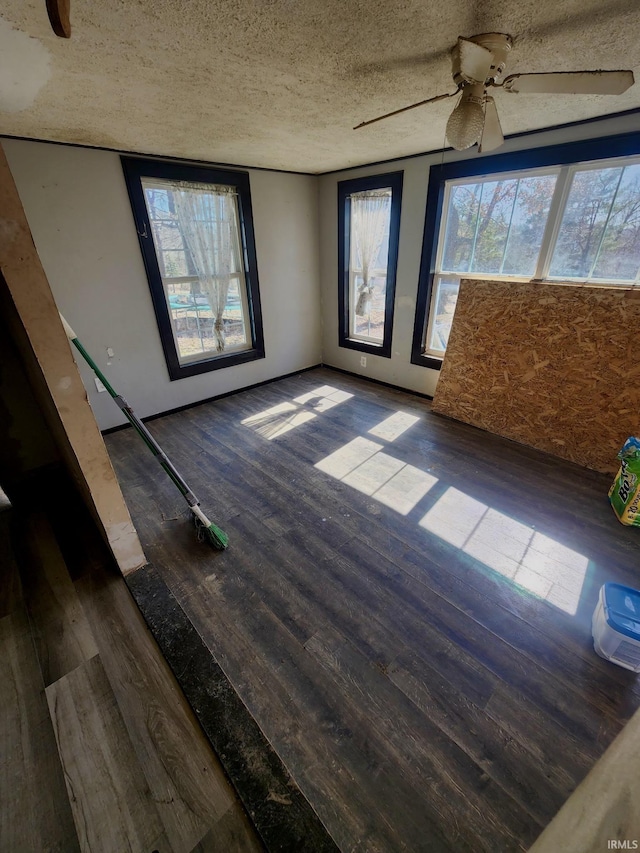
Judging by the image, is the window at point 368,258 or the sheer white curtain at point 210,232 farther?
the window at point 368,258

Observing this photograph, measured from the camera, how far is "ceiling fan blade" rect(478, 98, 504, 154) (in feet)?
5.35

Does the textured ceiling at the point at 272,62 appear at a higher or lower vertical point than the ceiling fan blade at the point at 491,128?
higher

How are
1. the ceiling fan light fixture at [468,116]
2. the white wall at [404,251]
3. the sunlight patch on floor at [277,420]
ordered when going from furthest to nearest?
1. the sunlight patch on floor at [277,420]
2. the white wall at [404,251]
3. the ceiling fan light fixture at [468,116]

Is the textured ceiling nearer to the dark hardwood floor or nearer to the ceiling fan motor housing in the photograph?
the ceiling fan motor housing

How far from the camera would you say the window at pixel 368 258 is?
3682 mm

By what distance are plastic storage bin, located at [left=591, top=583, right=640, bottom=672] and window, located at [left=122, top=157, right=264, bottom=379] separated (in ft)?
12.3

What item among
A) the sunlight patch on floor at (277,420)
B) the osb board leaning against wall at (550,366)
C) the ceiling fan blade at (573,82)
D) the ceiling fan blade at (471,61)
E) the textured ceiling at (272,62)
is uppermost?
the textured ceiling at (272,62)

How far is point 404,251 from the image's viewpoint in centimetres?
365

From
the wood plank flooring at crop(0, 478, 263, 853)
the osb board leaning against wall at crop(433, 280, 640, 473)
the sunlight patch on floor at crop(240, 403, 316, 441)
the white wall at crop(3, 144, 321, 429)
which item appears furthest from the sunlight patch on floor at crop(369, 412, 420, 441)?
the wood plank flooring at crop(0, 478, 263, 853)

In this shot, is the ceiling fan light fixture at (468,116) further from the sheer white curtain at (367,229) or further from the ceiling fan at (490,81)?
the sheer white curtain at (367,229)

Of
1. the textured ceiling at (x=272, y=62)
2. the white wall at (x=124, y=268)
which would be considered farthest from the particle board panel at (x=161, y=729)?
the textured ceiling at (x=272, y=62)

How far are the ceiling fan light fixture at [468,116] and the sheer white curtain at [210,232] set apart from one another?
105 inches

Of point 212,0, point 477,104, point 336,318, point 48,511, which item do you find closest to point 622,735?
point 477,104

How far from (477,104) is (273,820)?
2.75 meters
